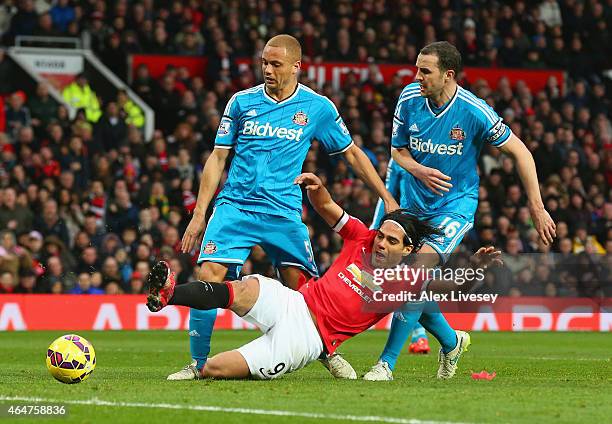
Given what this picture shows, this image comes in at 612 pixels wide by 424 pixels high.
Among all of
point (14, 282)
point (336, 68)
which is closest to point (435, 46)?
point (14, 282)

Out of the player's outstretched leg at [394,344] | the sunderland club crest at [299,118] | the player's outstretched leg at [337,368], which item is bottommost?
the player's outstretched leg at [337,368]

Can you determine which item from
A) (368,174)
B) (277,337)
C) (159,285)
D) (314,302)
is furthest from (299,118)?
(159,285)

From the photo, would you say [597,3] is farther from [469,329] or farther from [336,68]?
[469,329]

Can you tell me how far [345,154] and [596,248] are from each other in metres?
12.2

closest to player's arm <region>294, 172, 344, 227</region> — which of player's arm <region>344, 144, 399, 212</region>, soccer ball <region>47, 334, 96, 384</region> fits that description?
player's arm <region>344, 144, 399, 212</region>

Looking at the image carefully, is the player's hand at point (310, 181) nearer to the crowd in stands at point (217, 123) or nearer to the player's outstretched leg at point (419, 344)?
the player's outstretched leg at point (419, 344)

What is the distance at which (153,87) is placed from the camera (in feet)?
74.3

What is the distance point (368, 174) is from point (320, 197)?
3.65ft

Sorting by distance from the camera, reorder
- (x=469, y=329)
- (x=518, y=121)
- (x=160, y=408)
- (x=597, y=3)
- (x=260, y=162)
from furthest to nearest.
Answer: (x=597, y=3) < (x=518, y=121) < (x=469, y=329) < (x=260, y=162) < (x=160, y=408)

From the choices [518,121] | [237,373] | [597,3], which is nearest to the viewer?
[237,373]

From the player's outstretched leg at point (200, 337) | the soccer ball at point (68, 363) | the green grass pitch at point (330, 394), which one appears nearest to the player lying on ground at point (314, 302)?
the green grass pitch at point (330, 394)

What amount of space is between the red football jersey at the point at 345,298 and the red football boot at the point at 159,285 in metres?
1.45

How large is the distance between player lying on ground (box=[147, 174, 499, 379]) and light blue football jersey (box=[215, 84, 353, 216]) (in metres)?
0.82

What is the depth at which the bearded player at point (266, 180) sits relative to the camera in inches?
392
